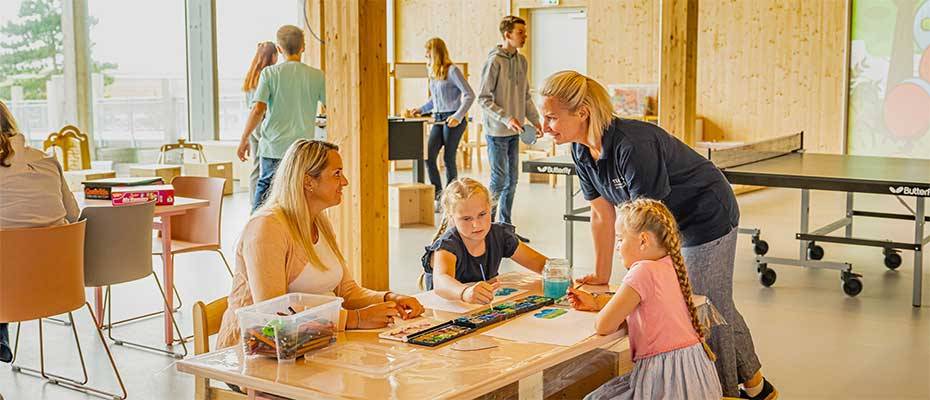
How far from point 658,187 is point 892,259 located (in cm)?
443

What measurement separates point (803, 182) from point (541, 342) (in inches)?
161

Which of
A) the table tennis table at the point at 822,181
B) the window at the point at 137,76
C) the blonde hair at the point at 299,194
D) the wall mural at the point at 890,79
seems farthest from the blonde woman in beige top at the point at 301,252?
the wall mural at the point at 890,79

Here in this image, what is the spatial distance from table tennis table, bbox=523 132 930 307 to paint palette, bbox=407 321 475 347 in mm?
3894

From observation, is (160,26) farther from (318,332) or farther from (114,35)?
(318,332)

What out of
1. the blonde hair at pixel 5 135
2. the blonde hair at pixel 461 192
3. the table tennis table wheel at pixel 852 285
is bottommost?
the table tennis table wheel at pixel 852 285

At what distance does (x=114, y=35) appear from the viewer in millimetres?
11867

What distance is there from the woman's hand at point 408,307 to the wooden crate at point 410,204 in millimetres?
6067

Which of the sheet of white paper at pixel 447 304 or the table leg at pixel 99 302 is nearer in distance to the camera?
the sheet of white paper at pixel 447 304

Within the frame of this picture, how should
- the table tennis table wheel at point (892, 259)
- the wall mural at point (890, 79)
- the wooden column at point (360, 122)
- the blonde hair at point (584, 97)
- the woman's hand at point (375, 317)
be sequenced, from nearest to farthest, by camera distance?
the woman's hand at point (375, 317) < the blonde hair at point (584, 97) < the wooden column at point (360, 122) < the table tennis table wheel at point (892, 259) < the wall mural at point (890, 79)

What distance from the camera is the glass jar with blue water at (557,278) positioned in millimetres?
3402

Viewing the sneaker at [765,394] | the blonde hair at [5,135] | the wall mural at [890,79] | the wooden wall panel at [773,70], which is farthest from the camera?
the wooden wall panel at [773,70]

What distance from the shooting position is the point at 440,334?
9.56 feet

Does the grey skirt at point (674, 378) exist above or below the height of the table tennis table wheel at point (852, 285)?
above

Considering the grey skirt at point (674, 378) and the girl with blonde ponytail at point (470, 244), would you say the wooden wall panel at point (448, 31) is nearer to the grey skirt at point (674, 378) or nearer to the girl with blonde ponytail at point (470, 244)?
the girl with blonde ponytail at point (470, 244)
